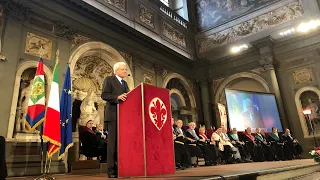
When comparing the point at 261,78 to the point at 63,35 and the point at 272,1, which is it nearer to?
the point at 272,1

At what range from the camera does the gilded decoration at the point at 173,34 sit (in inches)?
419

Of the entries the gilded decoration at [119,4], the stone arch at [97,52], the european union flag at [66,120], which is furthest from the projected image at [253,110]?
the european union flag at [66,120]

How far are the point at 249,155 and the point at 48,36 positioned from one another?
6946mm

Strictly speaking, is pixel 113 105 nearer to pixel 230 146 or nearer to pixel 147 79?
pixel 230 146

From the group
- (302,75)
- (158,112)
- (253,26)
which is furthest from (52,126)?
(253,26)

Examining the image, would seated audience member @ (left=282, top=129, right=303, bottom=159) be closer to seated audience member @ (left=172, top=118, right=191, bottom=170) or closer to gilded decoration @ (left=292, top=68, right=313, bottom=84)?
gilded decoration @ (left=292, top=68, right=313, bottom=84)

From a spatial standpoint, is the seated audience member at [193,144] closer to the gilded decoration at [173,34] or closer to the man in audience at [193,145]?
the man in audience at [193,145]

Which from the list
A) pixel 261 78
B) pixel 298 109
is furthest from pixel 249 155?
pixel 261 78

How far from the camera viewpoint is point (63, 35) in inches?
260

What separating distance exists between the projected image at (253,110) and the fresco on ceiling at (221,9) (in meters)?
4.40

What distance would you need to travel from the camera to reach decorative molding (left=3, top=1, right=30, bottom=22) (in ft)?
18.3

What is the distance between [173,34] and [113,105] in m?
8.93

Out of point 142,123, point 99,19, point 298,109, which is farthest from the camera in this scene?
point 298,109

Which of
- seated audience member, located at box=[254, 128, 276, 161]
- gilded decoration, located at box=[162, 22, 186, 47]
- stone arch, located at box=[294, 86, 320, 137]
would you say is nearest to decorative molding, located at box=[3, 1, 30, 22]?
gilded decoration, located at box=[162, 22, 186, 47]
